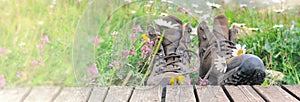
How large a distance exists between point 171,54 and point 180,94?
0.48ft

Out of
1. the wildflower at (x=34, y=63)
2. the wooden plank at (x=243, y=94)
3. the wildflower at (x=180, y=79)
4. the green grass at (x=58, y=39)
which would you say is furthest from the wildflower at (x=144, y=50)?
the wildflower at (x=34, y=63)

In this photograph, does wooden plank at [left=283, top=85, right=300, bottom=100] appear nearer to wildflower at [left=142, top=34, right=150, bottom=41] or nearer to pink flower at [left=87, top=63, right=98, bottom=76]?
wildflower at [left=142, top=34, right=150, bottom=41]

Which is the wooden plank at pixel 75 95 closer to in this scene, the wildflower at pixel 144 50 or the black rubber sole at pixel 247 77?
the wildflower at pixel 144 50

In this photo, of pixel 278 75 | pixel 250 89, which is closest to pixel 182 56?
pixel 250 89

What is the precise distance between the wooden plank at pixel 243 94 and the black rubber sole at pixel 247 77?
0.11m

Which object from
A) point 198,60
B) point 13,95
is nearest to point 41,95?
point 13,95

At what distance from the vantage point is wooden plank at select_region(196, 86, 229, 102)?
1061 mm

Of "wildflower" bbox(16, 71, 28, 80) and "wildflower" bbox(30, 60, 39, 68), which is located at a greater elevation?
"wildflower" bbox(30, 60, 39, 68)

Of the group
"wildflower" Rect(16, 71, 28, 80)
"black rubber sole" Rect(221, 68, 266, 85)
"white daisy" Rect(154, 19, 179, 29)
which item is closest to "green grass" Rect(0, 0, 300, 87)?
"wildflower" Rect(16, 71, 28, 80)

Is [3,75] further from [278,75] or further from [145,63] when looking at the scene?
[278,75]

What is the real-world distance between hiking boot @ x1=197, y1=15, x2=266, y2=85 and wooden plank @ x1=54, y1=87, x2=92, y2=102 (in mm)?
329

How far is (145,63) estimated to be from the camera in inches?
45.8

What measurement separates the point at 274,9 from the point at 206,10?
1.02 meters

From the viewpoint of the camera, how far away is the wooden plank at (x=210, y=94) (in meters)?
1.06
